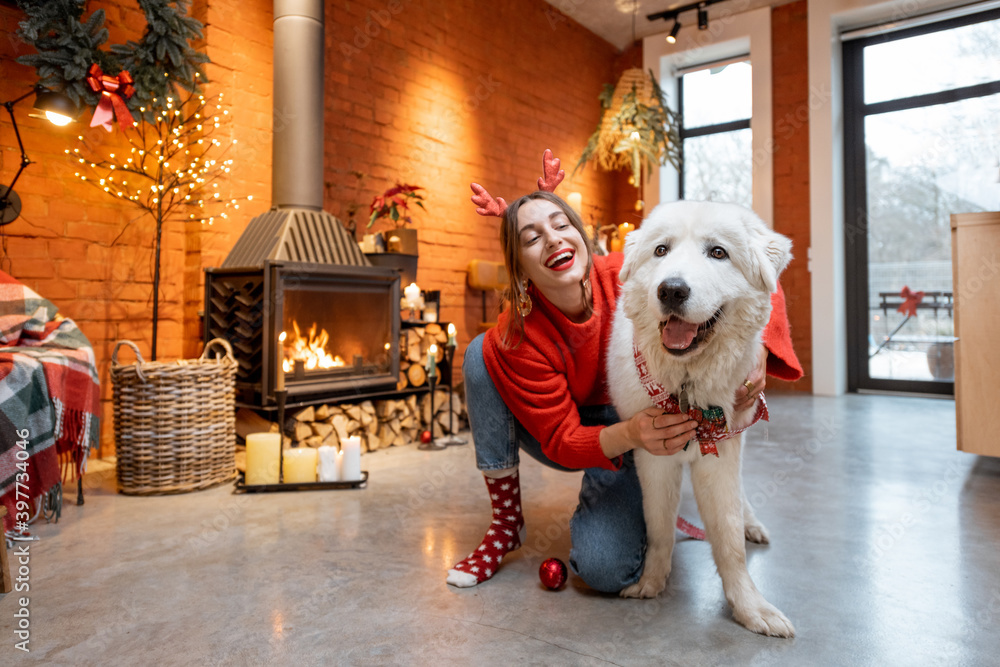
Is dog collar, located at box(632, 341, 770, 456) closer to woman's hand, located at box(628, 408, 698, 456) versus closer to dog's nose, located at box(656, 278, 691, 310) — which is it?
woman's hand, located at box(628, 408, 698, 456)

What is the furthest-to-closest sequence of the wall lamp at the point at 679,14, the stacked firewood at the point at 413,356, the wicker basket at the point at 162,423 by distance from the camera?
the wall lamp at the point at 679,14 < the stacked firewood at the point at 413,356 < the wicker basket at the point at 162,423

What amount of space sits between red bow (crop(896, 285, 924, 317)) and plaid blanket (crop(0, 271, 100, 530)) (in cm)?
542

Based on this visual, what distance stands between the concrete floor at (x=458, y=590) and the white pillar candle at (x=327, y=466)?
9 centimetres

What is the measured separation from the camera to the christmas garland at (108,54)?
228 centimetres

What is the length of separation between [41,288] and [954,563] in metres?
3.25

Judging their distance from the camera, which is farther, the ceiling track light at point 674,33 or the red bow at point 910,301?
the ceiling track light at point 674,33

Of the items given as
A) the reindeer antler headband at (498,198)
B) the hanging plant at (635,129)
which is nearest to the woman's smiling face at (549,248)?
the reindeer antler headband at (498,198)

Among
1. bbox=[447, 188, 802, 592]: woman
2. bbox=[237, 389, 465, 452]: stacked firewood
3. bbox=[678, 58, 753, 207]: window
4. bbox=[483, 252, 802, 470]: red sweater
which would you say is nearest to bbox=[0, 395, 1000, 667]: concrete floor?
bbox=[447, 188, 802, 592]: woman

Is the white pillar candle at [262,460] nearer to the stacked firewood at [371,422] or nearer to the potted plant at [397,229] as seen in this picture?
the stacked firewood at [371,422]

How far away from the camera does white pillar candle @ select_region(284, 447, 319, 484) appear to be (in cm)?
241

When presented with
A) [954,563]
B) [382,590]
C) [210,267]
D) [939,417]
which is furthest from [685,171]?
[382,590]

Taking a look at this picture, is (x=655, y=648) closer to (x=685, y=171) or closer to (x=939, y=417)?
(x=939, y=417)

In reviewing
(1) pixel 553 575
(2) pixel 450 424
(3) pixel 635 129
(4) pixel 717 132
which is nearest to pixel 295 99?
(2) pixel 450 424

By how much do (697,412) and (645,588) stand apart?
1.60 feet
